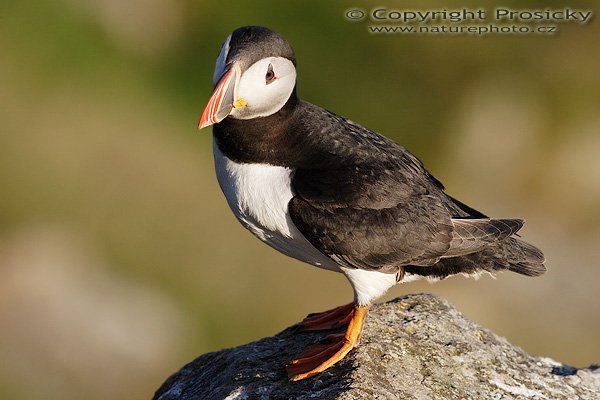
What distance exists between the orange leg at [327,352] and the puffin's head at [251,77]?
1.67m

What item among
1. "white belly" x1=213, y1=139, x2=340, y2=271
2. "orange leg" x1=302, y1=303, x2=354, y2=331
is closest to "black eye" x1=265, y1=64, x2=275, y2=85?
"white belly" x1=213, y1=139, x2=340, y2=271

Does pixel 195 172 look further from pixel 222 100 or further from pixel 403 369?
pixel 403 369

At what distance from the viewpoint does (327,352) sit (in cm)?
629

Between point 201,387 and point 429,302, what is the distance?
2065 millimetres

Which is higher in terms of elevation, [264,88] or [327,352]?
[264,88]

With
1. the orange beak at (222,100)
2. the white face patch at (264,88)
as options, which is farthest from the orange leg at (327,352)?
the orange beak at (222,100)

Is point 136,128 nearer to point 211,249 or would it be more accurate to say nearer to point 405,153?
point 211,249

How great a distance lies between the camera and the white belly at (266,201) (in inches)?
250

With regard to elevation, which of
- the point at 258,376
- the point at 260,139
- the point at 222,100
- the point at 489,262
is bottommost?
the point at 258,376

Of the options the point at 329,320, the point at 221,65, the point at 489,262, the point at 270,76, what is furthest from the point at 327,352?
the point at 221,65

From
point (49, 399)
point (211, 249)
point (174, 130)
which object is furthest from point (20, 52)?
point (49, 399)

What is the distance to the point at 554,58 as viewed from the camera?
1812cm

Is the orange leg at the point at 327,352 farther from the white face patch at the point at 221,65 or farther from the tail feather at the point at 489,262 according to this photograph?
the white face patch at the point at 221,65

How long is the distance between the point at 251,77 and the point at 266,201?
89cm
